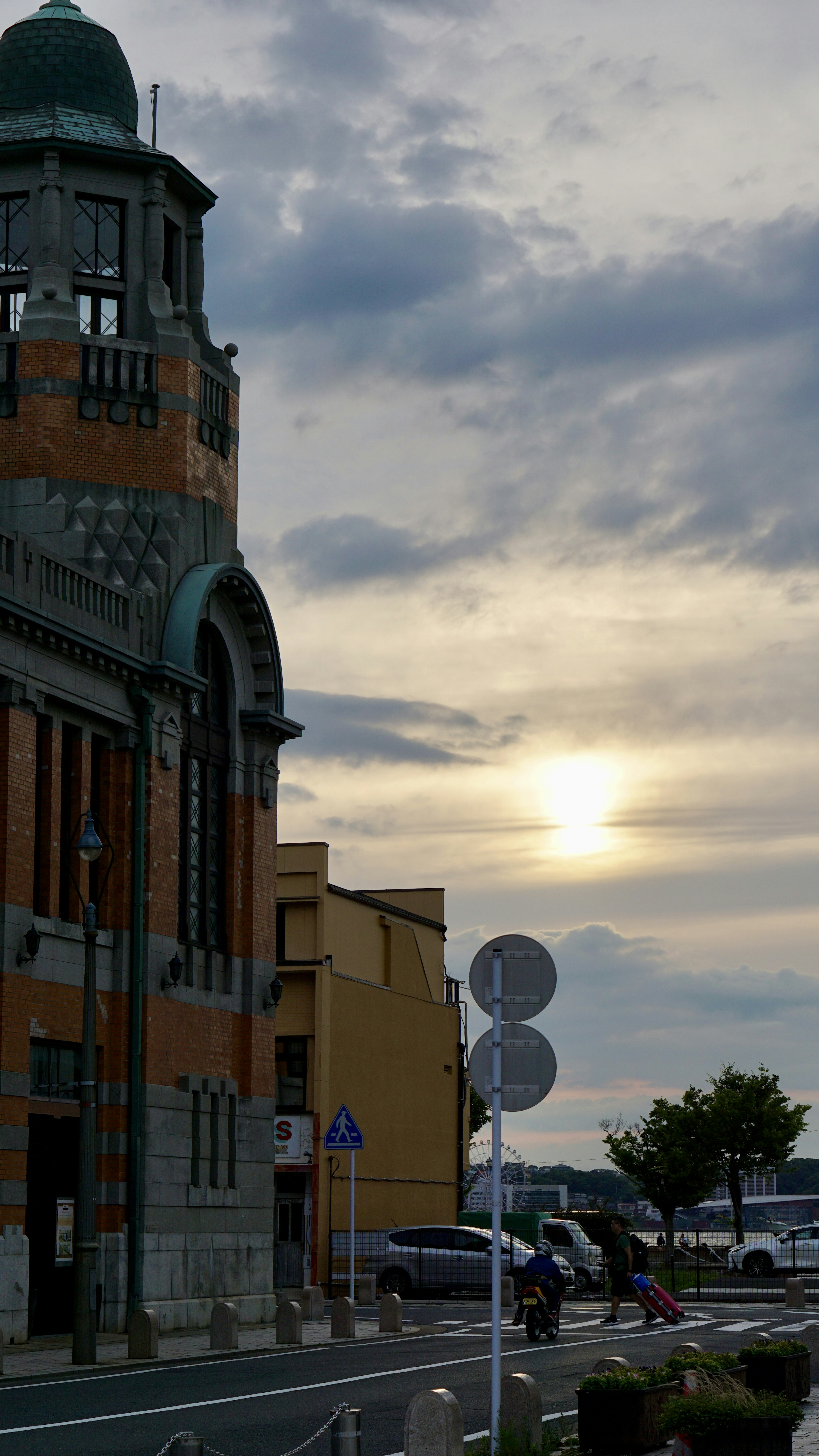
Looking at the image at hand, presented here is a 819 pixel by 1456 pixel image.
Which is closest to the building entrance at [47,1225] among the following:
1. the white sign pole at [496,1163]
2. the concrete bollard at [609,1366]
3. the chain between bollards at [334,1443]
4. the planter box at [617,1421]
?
the concrete bollard at [609,1366]

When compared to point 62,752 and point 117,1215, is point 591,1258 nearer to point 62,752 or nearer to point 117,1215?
point 117,1215

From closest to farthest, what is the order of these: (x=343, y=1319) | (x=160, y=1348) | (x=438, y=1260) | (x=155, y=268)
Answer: (x=160, y=1348) < (x=343, y=1319) < (x=155, y=268) < (x=438, y=1260)

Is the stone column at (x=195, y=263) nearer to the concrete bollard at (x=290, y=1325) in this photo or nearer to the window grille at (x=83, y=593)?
the window grille at (x=83, y=593)

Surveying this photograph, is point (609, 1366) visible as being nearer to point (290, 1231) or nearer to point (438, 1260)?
point (438, 1260)

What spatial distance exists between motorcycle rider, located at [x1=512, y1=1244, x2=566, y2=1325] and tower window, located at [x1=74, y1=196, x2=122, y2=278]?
18220 millimetres

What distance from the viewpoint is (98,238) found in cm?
3155

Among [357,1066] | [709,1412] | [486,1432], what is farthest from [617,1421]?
[357,1066]

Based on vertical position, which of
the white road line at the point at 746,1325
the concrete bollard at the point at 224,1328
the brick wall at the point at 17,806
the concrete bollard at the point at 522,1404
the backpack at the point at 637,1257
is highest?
the brick wall at the point at 17,806

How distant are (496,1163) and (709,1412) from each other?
2.12 metres

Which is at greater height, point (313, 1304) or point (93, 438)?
point (93, 438)

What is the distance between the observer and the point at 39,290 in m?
30.3

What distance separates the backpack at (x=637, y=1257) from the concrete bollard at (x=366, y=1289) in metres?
7.55

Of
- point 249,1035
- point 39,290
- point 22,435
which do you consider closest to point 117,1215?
point 249,1035

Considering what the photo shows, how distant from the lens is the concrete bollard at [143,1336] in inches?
850
